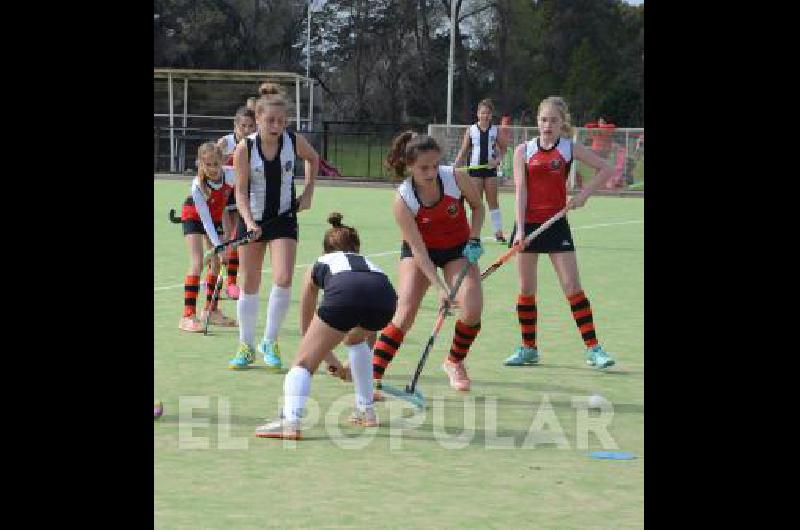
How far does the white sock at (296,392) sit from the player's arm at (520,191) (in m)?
2.83

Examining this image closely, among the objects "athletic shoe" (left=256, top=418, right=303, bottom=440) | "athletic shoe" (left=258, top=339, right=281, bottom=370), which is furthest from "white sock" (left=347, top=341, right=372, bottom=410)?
"athletic shoe" (left=258, top=339, right=281, bottom=370)

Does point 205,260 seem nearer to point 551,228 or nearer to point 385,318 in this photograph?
point 551,228

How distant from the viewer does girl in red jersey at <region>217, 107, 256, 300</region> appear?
11789 millimetres

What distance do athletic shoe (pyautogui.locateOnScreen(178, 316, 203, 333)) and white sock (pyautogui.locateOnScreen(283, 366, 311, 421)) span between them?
13.3 feet

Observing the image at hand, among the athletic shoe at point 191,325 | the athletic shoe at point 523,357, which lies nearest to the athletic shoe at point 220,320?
the athletic shoe at point 191,325

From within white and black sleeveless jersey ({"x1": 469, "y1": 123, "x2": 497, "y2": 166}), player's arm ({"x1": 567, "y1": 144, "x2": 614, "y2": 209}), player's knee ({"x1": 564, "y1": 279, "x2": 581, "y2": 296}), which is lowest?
player's knee ({"x1": 564, "y1": 279, "x2": 581, "y2": 296})

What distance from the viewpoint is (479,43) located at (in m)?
70.8

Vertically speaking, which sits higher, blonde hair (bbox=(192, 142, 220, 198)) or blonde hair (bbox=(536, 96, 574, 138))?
blonde hair (bbox=(536, 96, 574, 138))

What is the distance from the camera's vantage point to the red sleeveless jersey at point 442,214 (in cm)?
864

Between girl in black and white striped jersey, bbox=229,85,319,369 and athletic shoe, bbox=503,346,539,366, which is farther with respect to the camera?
athletic shoe, bbox=503,346,539,366

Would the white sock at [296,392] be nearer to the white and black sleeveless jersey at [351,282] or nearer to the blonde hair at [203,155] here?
the white and black sleeveless jersey at [351,282]

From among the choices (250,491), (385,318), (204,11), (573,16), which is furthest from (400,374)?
(573,16)

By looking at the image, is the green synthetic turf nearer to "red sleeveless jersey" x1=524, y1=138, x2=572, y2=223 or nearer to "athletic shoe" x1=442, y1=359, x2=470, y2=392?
"athletic shoe" x1=442, y1=359, x2=470, y2=392
